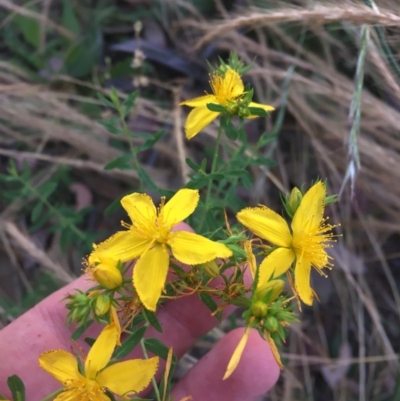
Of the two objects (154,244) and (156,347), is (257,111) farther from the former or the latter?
(156,347)

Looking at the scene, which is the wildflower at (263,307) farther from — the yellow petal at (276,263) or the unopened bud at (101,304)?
the unopened bud at (101,304)

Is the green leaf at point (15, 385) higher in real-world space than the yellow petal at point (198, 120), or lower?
lower

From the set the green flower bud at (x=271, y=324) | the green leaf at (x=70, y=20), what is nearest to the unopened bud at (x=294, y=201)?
the green flower bud at (x=271, y=324)

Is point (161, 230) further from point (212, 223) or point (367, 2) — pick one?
point (367, 2)

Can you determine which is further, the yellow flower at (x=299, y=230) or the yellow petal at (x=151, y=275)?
the yellow flower at (x=299, y=230)

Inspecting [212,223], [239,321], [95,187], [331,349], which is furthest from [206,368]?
[95,187]

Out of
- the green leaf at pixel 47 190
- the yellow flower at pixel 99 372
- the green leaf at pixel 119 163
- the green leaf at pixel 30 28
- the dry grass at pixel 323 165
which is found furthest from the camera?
the green leaf at pixel 30 28
